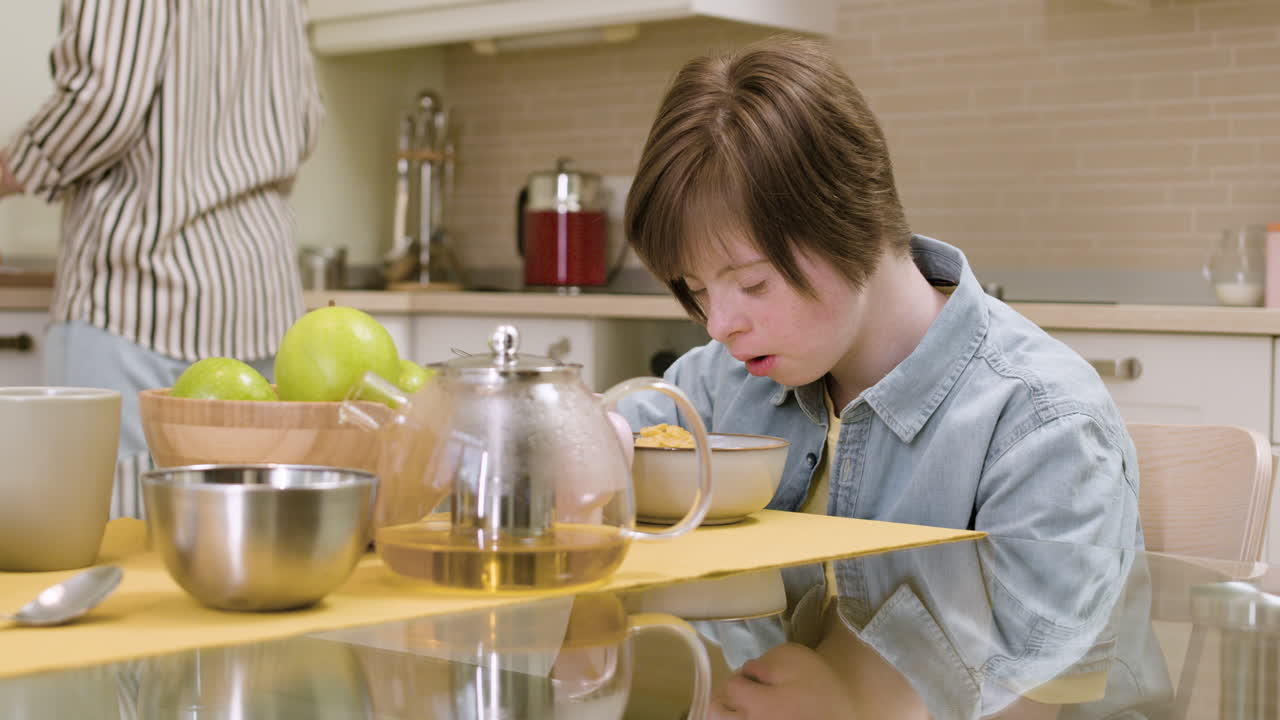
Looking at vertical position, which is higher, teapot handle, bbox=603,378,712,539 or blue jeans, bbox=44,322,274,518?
teapot handle, bbox=603,378,712,539

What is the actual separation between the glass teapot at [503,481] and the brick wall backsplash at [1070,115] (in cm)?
196

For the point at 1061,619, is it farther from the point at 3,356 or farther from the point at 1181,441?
the point at 3,356

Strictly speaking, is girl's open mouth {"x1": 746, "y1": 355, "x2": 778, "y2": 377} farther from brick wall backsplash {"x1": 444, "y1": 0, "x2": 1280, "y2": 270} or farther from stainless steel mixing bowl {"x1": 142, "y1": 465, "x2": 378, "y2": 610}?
brick wall backsplash {"x1": 444, "y1": 0, "x2": 1280, "y2": 270}

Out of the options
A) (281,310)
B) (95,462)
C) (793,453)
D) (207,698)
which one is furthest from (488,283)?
(207,698)

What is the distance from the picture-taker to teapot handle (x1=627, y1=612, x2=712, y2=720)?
0.52 m

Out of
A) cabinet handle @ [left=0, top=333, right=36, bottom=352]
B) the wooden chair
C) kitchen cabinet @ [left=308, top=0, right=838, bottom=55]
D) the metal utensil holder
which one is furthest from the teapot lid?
the metal utensil holder

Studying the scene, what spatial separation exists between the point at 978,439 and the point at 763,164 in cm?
27

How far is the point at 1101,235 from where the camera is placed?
2953 millimetres

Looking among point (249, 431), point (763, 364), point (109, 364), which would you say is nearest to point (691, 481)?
point (763, 364)

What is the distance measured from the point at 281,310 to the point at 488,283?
1433 mm

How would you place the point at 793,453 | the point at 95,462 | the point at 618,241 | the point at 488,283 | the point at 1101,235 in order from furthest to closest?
1. the point at 488,283
2. the point at 618,241
3. the point at 1101,235
4. the point at 793,453
5. the point at 95,462

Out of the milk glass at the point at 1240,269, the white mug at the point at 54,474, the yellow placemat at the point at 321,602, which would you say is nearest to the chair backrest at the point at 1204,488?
the yellow placemat at the point at 321,602

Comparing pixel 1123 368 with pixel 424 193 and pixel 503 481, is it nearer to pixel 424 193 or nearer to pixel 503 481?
pixel 503 481

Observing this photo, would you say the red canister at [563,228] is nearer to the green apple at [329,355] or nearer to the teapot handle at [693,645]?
the green apple at [329,355]
